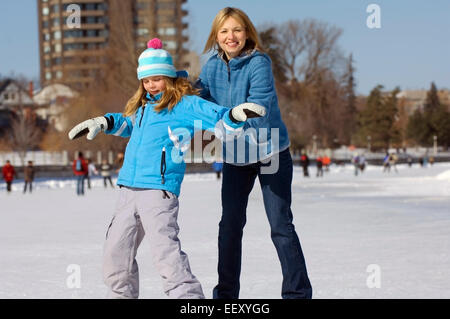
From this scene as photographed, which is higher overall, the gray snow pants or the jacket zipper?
the jacket zipper

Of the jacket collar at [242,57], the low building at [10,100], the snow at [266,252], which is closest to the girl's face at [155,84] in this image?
the jacket collar at [242,57]

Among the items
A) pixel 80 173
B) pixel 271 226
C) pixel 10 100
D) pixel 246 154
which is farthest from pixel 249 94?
pixel 10 100

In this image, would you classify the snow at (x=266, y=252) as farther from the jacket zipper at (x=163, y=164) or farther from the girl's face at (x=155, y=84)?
the girl's face at (x=155, y=84)

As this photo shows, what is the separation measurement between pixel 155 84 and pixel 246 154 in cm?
55

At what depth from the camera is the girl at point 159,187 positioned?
2.60 m

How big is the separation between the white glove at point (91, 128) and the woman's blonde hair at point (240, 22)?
0.64 meters

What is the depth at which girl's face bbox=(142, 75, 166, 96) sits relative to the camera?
279cm

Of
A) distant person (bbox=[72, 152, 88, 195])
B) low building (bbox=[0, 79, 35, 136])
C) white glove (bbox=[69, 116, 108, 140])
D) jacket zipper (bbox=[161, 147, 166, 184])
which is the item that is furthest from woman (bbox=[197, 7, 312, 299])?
low building (bbox=[0, 79, 35, 136])

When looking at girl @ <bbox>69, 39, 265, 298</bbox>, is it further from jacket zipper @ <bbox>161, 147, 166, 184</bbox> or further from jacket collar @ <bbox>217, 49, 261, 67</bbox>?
jacket collar @ <bbox>217, 49, 261, 67</bbox>

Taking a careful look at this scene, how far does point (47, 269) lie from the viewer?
454cm

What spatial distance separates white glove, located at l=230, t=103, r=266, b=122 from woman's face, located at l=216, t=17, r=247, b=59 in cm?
47

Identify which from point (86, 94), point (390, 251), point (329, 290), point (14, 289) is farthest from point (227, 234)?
point (86, 94)

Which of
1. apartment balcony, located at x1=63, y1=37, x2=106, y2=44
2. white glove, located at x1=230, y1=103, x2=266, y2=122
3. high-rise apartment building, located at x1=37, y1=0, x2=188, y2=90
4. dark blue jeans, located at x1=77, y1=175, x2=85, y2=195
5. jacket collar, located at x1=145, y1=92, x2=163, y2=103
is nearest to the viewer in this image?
white glove, located at x1=230, y1=103, x2=266, y2=122
